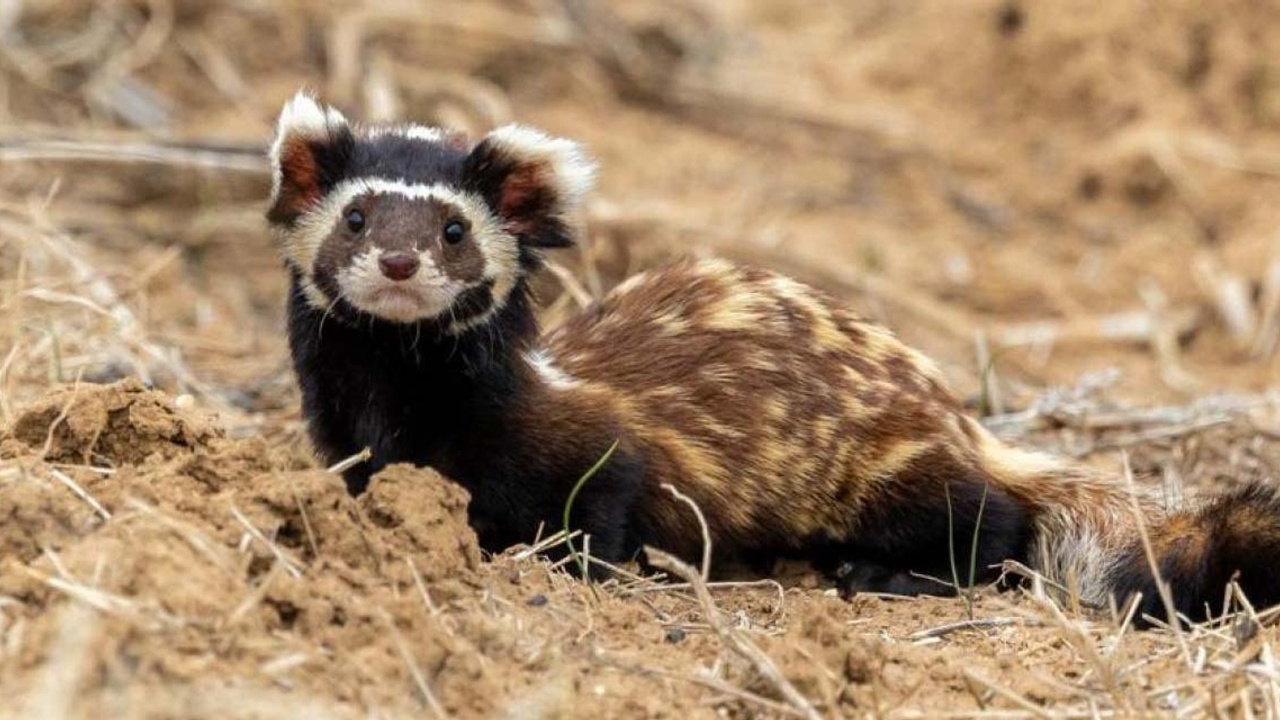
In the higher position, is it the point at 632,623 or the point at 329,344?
the point at 329,344

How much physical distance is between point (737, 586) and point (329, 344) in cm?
144

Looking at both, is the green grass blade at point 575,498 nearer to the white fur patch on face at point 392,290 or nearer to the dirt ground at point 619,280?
the dirt ground at point 619,280

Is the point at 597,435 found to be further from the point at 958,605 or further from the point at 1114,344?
the point at 1114,344

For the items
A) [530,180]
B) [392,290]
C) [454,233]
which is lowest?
[392,290]

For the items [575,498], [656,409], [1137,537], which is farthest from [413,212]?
[1137,537]

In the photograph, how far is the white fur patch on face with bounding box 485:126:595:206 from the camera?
618cm

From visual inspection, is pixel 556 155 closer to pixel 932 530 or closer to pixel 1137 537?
pixel 932 530

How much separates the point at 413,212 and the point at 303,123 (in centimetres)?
46

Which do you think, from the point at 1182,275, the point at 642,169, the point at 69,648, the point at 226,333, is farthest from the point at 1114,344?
the point at 69,648

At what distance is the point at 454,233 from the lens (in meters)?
6.00

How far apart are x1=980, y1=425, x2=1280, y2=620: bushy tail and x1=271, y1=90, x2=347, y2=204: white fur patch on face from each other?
245 centimetres

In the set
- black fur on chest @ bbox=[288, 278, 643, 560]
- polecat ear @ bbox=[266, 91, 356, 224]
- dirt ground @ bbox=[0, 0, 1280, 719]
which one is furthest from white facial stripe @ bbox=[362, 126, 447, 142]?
dirt ground @ bbox=[0, 0, 1280, 719]

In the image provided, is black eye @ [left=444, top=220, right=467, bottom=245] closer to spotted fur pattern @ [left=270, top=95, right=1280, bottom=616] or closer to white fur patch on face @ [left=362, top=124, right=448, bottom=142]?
spotted fur pattern @ [left=270, top=95, right=1280, bottom=616]

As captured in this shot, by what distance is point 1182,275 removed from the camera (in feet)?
41.2
